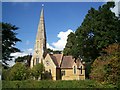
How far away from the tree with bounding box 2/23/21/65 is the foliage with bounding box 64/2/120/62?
24.1 ft

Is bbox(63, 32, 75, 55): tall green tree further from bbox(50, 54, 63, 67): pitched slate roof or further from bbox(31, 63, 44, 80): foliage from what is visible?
bbox(31, 63, 44, 80): foliage

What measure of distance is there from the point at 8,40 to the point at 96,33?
10.2 m

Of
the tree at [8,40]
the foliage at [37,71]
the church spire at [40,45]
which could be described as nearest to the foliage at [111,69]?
the tree at [8,40]

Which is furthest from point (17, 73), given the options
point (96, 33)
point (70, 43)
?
point (70, 43)

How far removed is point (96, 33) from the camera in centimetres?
3469

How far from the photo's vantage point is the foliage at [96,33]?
33.9 m

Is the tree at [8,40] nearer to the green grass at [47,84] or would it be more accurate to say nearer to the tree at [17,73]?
the green grass at [47,84]

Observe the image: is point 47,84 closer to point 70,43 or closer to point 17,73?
point 17,73

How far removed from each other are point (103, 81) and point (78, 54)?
40.4 feet

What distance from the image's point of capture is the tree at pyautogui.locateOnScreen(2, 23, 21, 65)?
28.4 m

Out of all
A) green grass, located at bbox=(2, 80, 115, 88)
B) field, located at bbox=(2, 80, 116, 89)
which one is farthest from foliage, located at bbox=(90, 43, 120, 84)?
green grass, located at bbox=(2, 80, 115, 88)

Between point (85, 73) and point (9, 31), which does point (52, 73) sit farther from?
point (9, 31)

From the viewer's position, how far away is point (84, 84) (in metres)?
30.1

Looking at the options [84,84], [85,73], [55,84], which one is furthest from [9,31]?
[85,73]
